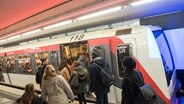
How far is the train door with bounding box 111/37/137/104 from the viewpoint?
7.20 m

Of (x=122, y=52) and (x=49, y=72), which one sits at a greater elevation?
(x=122, y=52)

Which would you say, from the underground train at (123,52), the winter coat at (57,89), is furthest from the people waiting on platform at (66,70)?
the winter coat at (57,89)

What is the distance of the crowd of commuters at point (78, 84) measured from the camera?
14.3 ft

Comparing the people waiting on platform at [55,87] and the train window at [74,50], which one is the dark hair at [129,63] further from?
the train window at [74,50]

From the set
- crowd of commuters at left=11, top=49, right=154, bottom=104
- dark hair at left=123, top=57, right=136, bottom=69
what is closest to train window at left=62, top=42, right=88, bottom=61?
crowd of commuters at left=11, top=49, right=154, bottom=104

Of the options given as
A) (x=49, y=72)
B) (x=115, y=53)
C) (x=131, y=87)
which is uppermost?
(x=115, y=53)

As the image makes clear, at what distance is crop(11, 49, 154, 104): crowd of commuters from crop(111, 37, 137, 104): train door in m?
0.90

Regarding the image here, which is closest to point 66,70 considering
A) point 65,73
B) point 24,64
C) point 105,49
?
point 65,73

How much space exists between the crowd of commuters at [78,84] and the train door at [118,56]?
0.90 meters

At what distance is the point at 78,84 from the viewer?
7812 millimetres

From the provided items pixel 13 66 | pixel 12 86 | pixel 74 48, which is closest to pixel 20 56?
pixel 13 66

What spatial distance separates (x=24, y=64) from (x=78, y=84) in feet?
22.0

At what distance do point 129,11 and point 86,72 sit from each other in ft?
7.32

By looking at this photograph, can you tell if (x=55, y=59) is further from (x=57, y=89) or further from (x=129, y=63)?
(x=129, y=63)
